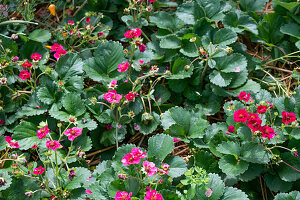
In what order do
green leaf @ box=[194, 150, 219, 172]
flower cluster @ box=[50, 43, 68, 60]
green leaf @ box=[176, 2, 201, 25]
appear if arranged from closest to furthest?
green leaf @ box=[194, 150, 219, 172], flower cluster @ box=[50, 43, 68, 60], green leaf @ box=[176, 2, 201, 25]

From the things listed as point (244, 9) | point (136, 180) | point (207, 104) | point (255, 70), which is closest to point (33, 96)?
point (136, 180)

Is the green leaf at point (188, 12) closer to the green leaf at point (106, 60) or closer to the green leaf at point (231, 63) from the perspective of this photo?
the green leaf at point (231, 63)

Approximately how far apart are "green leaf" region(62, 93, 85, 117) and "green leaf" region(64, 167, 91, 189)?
13.3 inches

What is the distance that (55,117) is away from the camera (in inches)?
71.2

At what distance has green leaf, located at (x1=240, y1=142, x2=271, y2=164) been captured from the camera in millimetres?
1627

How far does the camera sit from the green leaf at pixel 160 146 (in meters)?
1.69

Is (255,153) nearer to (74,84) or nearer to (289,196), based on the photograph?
(289,196)

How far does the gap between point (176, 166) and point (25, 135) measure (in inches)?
32.8

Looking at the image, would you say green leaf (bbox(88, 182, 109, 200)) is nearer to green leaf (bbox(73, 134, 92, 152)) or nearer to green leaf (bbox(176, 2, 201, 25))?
green leaf (bbox(73, 134, 92, 152))

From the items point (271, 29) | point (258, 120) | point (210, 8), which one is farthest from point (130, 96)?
point (271, 29)

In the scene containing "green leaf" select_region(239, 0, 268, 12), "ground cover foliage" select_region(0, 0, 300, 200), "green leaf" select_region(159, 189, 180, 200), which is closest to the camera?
"green leaf" select_region(159, 189, 180, 200)

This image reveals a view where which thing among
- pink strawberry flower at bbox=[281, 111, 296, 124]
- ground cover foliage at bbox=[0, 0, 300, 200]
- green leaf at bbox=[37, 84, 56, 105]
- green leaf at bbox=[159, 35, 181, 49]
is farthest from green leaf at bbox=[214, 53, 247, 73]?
green leaf at bbox=[37, 84, 56, 105]

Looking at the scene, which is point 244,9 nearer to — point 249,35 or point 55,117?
point 249,35

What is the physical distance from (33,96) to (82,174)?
0.61 m
